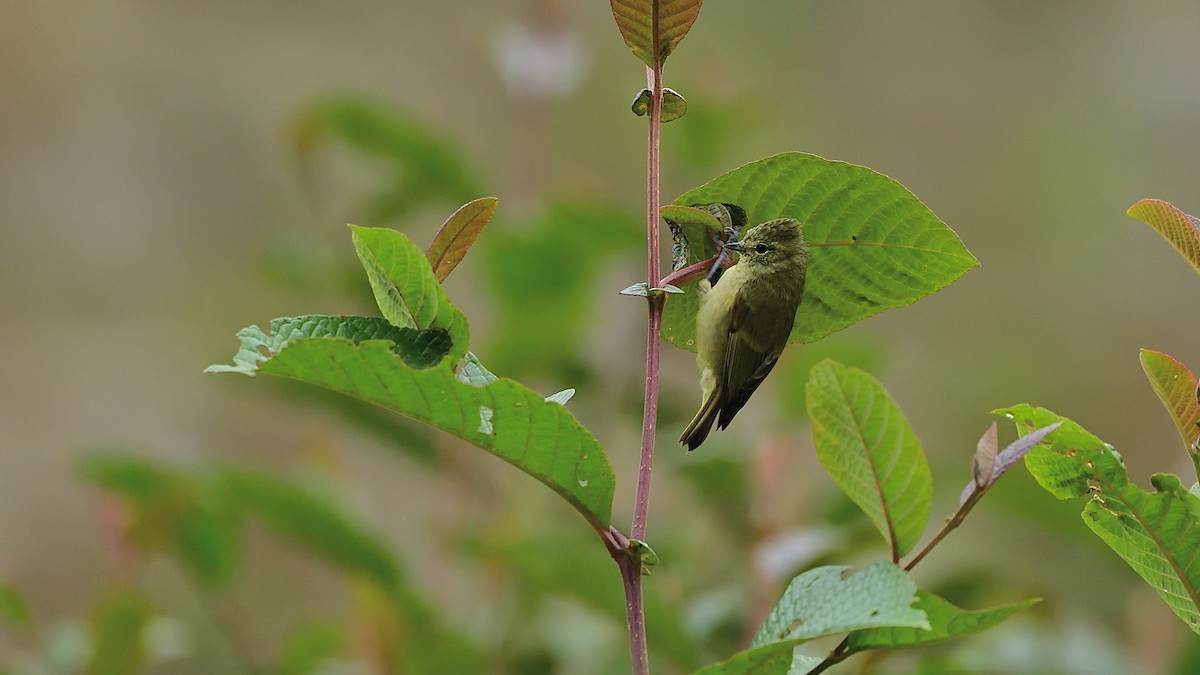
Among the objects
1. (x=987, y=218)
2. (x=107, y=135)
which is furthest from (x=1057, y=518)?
(x=107, y=135)

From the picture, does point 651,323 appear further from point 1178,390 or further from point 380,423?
point 380,423

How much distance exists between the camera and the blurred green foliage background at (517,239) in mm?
1438

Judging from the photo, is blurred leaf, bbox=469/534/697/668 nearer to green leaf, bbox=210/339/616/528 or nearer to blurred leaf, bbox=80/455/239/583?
blurred leaf, bbox=80/455/239/583

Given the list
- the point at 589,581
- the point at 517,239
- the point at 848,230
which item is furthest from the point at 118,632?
the point at 848,230

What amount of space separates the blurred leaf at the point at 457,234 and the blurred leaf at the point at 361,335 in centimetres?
3

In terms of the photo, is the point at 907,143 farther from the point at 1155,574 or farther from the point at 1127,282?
the point at 1155,574

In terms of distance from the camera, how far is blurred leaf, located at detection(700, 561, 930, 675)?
469mm

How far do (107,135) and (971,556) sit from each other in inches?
113

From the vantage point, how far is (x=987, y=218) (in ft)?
13.2

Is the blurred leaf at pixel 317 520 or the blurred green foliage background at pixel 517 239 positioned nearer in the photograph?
the blurred leaf at pixel 317 520

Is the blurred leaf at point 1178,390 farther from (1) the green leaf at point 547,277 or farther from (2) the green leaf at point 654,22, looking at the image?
(1) the green leaf at point 547,277

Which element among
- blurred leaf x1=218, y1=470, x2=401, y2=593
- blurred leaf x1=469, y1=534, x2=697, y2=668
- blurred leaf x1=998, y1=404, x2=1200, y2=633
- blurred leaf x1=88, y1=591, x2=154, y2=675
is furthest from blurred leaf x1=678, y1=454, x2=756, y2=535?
blurred leaf x1=998, y1=404, x2=1200, y2=633

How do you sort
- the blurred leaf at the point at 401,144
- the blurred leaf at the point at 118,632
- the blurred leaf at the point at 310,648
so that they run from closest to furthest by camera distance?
the blurred leaf at the point at 118,632
the blurred leaf at the point at 310,648
the blurred leaf at the point at 401,144

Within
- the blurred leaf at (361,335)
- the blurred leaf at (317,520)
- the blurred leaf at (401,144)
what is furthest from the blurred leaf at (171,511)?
the blurred leaf at (361,335)
